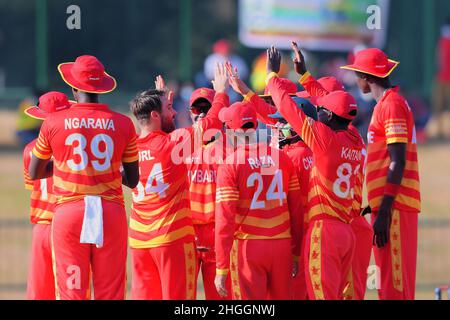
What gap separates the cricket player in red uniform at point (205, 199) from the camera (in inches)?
436

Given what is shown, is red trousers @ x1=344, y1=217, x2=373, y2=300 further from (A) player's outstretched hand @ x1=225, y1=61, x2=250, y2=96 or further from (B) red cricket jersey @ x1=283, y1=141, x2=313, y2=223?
(A) player's outstretched hand @ x1=225, y1=61, x2=250, y2=96

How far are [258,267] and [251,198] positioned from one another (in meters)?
0.58

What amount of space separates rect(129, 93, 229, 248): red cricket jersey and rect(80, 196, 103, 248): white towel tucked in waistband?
720mm

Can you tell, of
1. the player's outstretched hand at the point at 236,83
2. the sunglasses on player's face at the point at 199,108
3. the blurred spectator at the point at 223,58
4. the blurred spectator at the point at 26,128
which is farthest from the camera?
the blurred spectator at the point at 223,58

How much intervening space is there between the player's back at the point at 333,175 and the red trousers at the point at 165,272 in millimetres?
1205

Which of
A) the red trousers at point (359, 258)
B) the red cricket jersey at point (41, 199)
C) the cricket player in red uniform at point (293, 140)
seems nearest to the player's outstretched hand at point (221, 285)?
the cricket player in red uniform at point (293, 140)

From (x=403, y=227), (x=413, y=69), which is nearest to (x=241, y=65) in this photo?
(x=413, y=69)

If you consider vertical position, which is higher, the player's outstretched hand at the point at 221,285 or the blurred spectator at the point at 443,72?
the blurred spectator at the point at 443,72

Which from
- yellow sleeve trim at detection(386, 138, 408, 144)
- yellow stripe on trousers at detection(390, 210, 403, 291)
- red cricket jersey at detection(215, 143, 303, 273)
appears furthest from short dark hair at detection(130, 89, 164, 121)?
yellow stripe on trousers at detection(390, 210, 403, 291)

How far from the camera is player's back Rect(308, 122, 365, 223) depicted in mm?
10352

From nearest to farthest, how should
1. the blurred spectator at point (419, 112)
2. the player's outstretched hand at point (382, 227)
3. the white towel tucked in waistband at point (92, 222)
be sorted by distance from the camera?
1. the white towel tucked in waistband at point (92, 222)
2. the player's outstretched hand at point (382, 227)
3. the blurred spectator at point (419, 112)

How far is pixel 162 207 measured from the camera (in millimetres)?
10750

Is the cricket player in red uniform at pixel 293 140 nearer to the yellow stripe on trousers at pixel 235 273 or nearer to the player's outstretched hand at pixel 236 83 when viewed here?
the player's outstretched hand at pixel 236 83

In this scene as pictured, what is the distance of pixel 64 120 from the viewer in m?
10.2
